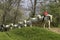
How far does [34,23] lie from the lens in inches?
361

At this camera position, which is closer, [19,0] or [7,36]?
[7,36]

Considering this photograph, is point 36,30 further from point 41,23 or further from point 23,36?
point 41,23

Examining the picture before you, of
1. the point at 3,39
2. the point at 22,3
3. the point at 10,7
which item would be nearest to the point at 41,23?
the point at 3,39

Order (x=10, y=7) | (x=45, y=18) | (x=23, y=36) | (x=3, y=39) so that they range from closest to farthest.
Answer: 1. (x=3, y=39)
2. (x=23, y=36)
3. (x=45, y=18)
4. (x=10, y=7)

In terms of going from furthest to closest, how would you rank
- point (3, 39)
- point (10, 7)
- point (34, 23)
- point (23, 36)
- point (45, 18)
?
point (10, 7)
point (34, 23)
point (45, 18)
point (23, 36)
point (3, 39)

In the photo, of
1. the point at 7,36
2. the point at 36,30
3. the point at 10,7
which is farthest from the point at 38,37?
the point at 10,7

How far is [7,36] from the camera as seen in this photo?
6.87 metres

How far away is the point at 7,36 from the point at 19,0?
1019 centimetres

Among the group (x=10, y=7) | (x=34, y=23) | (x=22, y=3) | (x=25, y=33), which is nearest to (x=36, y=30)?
(x=25, y=33)

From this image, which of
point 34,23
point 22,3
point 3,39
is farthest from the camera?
point 22,3

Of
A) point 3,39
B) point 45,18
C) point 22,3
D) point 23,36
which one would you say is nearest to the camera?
point 3,39

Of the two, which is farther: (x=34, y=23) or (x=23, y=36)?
(x=34, y=23)

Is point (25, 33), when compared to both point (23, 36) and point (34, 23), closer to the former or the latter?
point (23, 36)

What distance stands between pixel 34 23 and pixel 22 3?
29.0 ft
